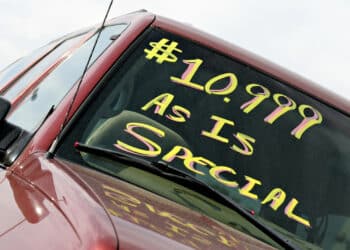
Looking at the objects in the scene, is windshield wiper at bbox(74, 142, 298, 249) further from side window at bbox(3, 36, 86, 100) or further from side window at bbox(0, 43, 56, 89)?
side window at bbox(0, 43, 56, 89)

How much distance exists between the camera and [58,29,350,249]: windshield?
3.11m

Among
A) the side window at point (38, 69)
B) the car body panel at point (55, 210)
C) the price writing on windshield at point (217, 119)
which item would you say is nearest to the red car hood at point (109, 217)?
the car body panel at point (55, 210)

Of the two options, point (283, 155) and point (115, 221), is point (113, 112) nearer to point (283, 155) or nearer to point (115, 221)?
point (283, 155)

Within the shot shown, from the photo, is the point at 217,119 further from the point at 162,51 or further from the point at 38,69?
the point at 38,69

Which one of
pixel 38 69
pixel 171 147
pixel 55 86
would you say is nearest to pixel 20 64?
pixel 38 69

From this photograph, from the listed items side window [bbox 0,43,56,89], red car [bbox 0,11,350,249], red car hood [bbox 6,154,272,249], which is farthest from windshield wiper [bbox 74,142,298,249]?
side window [bbox 0,43,56,89]

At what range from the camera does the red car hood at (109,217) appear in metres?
1.93

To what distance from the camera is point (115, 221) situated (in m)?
2.00

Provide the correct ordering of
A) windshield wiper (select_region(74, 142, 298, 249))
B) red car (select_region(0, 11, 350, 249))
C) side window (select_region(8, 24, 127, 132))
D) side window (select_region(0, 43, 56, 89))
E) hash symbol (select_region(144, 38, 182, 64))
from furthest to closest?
1. side window (select_region(0, 43, 56, 89))
2. hash symbol (select_region(144, 38, 182, 64))
3. side window (select_region(8, 24, 127, 132))
4. windshield wiper (select_region(74, 142, 298, 249))
5. red car (select_region(0, 11, 350, 249))

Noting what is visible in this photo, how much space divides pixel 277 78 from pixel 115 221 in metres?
1.89

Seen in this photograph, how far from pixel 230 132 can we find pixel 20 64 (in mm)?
1776

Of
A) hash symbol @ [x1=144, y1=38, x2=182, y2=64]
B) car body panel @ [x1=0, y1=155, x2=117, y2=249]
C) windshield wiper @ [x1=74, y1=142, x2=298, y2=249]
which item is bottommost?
car body panel @ [x1=0, y1=155, x2=117, y2=249]

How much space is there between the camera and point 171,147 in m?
3.15

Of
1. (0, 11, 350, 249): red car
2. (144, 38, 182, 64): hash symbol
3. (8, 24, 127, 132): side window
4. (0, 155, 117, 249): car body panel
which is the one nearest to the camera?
(0, 155, 117, 249): car body panel
